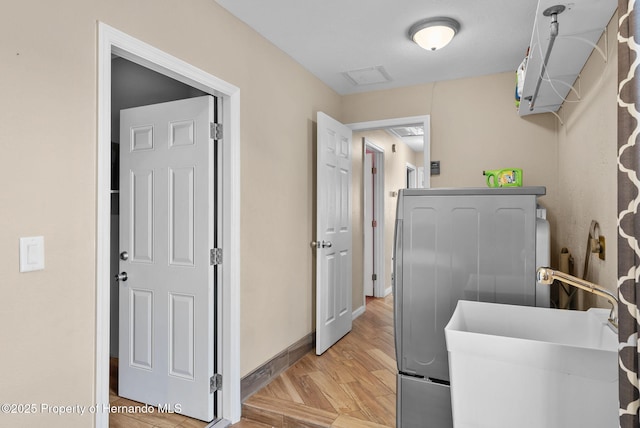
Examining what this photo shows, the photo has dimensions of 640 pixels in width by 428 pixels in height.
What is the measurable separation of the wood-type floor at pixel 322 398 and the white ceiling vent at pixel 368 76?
236 cm

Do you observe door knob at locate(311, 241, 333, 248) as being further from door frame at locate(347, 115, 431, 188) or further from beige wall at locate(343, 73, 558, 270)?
beige wall at locate(343, 73, 558, 270)

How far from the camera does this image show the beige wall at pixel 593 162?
1569 millimetres

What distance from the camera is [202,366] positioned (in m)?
2.21

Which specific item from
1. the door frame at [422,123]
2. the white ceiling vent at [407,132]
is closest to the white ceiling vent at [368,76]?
the door frame at [422,123]

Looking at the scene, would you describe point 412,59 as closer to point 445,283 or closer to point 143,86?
point 445,283

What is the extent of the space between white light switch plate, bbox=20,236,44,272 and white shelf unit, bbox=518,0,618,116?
78.6 inches

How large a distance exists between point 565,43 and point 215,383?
257 centimetres

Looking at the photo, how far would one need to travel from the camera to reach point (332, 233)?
10.8 feet

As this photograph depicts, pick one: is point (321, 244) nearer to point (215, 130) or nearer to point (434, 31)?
point (215, 130)

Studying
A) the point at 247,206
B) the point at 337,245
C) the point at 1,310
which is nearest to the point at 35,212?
the point at 1,310

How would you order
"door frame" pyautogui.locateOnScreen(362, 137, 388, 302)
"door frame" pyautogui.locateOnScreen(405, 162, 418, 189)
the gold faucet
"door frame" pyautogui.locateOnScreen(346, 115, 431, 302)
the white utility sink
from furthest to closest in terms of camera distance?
"door frame" pyautogui.locateOnScreen(405, 162, 418, 189)
"door frame" pyautogui.locateOnScreen(362, 137, 388, 302)
"door frame" pyautogui.locateOnScreen(346, 115, 431, 302)
the gold faucet
the white utility sink

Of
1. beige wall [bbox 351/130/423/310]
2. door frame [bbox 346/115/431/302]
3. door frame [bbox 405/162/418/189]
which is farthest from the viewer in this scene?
door frame [bbox 405/162/418/189]

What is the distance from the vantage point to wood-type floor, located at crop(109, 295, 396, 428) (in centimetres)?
214

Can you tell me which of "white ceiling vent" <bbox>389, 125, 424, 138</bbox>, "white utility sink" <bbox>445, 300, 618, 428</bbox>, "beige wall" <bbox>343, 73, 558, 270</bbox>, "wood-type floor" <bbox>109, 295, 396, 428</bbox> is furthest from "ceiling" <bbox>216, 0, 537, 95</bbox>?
"wood-type floor" <bbox>109, 295, 396, 428</bbox>
